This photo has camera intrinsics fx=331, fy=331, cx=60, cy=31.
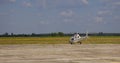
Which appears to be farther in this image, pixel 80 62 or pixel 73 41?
pixel 73 41

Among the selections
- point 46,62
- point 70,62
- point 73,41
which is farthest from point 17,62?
point 73,41

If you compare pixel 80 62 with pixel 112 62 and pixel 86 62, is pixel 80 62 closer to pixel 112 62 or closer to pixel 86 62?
pixel 86 62

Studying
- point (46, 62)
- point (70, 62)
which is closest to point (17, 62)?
point (46, 62)

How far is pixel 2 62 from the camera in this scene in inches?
1074

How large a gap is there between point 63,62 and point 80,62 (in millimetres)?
1432

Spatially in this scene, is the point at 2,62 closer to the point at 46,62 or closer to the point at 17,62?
the point at 17,62

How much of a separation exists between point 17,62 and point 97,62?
21.7 feet

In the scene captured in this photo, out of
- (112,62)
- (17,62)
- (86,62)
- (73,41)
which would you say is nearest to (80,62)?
(86,62)

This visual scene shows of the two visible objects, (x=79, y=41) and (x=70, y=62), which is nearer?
(x=70, y=62)

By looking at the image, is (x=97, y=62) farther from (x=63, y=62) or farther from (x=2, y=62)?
(x=2, y=62)

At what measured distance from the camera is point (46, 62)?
2725cm

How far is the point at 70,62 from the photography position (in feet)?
90.4

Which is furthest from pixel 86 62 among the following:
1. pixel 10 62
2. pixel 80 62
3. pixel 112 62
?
pixel 10 62

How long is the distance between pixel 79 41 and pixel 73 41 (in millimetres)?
2786
